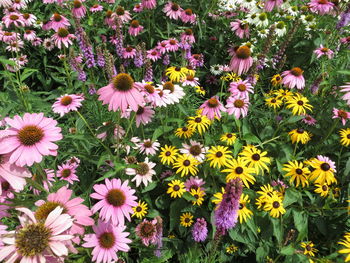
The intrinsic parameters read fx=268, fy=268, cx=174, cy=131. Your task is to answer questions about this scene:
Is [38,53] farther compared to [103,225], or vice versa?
[38,53]

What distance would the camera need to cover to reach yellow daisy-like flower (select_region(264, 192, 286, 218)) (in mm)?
1998

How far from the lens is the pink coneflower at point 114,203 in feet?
5.13

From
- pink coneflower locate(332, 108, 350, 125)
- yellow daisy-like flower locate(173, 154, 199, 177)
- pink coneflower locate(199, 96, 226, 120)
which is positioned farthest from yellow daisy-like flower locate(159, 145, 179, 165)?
pink coneflower locate(332, 108, 350, 125)

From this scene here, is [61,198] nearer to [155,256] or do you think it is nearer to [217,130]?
[155,256]

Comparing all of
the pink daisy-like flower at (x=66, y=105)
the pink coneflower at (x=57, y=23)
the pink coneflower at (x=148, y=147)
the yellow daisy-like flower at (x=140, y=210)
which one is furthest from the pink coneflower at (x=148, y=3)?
the yellow daisy-like flower at (x=140, y=210)

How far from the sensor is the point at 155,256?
81.5 inches

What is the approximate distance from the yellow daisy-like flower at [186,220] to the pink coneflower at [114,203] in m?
0.72

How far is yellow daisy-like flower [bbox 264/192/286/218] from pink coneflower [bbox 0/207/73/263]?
1508 millimetres

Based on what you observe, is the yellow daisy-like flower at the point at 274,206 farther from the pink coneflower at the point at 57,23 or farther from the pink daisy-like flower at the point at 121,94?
the pink coneflower at the point at 57,23

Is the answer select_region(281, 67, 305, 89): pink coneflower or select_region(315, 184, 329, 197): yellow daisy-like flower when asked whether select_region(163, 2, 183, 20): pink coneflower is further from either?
select_region(315, 184, 329, 197): yellow daisy-like flower

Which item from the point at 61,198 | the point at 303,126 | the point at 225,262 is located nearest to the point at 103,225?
the point at 61,198

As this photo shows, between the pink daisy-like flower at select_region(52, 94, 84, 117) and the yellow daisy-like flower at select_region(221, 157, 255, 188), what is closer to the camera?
the yellow daisy-like flower at select_region(221, 157, 255, 188)

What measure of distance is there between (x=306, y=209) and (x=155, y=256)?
1.33m

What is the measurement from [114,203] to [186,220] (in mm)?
816
